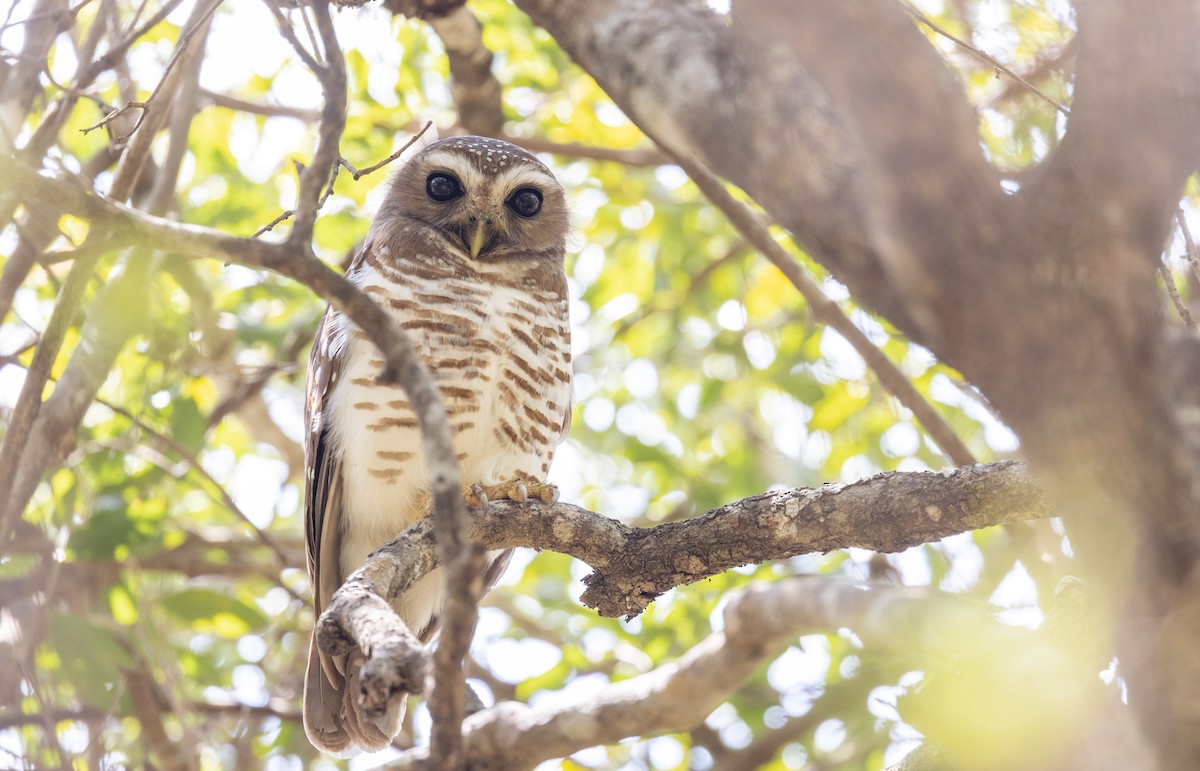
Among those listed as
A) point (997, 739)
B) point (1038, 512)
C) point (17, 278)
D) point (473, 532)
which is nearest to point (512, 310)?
point (473, 532)

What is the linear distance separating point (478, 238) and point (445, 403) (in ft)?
2.28

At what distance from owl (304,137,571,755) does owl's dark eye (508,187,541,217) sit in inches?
6.5

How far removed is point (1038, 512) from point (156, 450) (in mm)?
3107

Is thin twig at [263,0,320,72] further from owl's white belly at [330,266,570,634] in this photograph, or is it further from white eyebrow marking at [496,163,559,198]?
white eyebrow marking at [496,163,559,198]

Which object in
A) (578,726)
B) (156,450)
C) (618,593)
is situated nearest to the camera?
(618,593)

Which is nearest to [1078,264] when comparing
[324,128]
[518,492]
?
[324,128]

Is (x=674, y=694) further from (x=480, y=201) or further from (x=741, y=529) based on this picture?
(x=480, y=201)

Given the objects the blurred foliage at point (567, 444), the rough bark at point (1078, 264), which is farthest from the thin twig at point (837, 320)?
the rough bark at point (1078, 264)

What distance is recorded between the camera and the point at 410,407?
3.17 meters

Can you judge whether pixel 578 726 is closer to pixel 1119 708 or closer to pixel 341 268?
pixel 1119 708

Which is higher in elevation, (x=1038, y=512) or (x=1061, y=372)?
(x=1038, y=512)

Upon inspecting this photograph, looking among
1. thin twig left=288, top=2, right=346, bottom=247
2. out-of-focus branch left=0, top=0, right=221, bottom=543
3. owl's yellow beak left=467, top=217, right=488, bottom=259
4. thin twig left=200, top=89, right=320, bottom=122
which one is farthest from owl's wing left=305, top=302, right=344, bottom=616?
thin twig left=288, top=2, right=346, bottom=247

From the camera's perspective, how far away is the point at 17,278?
3369 millimetres

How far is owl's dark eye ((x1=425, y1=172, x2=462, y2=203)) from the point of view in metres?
4.00
